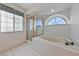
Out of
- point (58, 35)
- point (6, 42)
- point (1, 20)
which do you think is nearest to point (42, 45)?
point (58, 35)

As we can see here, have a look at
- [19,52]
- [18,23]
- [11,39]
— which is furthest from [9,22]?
[19,52]

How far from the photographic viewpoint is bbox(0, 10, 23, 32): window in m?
1.97

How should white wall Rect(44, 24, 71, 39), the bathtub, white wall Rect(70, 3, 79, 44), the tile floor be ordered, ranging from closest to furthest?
the bathtub → the tile floor → white wall Rect(70, 3, 79, 44) → white wall Rect(44, 24, 71, 39)

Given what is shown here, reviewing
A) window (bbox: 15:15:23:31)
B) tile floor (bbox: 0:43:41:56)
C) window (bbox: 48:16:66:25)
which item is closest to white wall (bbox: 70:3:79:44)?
window (bbox: 48:16:66:25)

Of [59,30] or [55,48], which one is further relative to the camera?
[59,30]

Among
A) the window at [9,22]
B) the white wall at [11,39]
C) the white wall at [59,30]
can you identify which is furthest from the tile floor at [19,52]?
the white wall at [59,30]

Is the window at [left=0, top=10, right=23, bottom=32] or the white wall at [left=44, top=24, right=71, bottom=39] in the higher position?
the window at [left=0, top=10, right=23, bottom=32]

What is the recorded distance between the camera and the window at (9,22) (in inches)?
77.7

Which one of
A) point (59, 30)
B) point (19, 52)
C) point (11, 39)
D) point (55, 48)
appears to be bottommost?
point (19, 52)

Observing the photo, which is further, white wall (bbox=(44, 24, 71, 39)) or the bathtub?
white wall (bbox=(44, 24, 71, 39))

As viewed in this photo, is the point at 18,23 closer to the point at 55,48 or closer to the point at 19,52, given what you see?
the point at 19,52

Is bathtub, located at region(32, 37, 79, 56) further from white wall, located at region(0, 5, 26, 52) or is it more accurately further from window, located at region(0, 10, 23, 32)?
window, located at region(0, 10, 23, 32)

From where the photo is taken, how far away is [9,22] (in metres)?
2.01

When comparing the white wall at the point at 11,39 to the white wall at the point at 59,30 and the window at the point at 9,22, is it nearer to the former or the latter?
the window at the point at 9,22
